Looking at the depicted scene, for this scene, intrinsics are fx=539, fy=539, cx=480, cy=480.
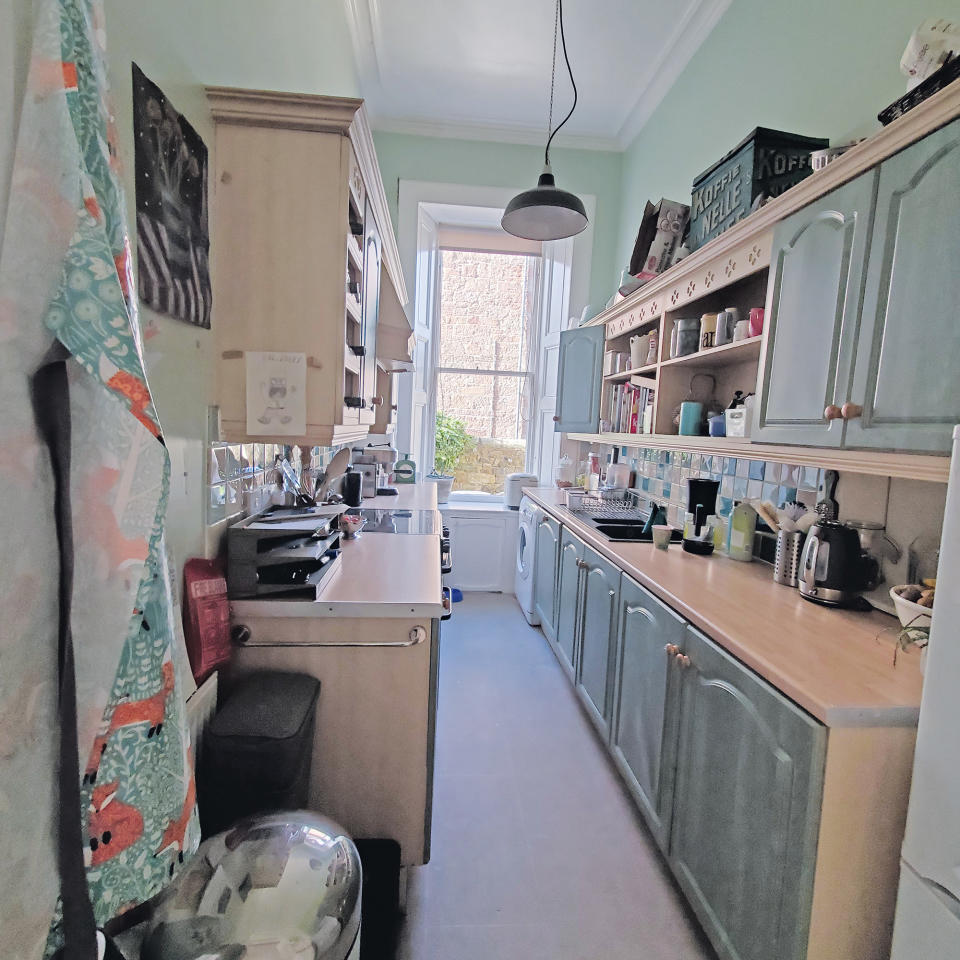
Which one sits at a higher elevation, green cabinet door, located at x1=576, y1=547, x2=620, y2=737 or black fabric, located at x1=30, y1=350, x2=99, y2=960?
black fabric, located at x1=30, y1=350, x2=99, y2=960

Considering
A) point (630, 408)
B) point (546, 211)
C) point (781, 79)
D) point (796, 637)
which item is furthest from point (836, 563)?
point (781, 79)

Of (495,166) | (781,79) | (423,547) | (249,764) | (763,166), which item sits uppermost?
(495,166)

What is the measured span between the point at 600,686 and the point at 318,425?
1606mm

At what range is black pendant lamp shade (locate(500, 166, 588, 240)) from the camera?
248cm

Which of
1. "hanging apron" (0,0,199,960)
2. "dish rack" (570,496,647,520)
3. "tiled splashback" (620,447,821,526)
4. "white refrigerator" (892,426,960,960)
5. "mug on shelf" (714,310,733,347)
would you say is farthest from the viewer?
"dish rack" (570,496,647,520)

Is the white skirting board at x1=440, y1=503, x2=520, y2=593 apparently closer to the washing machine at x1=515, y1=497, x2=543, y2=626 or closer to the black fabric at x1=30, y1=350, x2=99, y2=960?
the washing machine at x1=515, y1=497, x2=543, y2=626

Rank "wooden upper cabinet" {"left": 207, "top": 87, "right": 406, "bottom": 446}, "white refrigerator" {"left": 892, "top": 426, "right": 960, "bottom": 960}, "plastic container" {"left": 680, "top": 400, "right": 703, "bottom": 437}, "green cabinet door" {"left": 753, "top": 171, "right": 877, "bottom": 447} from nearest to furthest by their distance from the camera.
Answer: "white refrigerator" {"left": 892, "top": 426, "right": 960, "bottom": 960}
"green cabinet door" {"left": 753, "top": 171, "right": 877, "bottom": 447}
"wooden upper cabinet" {"left": 207, "top": 87, "right": 406, "bottom": 446}
"plastic container" {"left": 680, "top": 400, "right": 703, "bottom": 437}

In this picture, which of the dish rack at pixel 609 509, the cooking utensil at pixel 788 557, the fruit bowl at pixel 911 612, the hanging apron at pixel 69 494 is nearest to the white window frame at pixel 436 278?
the dish rack at pixel 609 509

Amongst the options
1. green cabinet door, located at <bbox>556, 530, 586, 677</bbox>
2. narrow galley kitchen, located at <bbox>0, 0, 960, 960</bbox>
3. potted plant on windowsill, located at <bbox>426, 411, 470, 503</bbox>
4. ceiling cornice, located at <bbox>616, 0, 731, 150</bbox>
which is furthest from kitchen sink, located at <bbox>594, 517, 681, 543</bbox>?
ceiling cornice, located at <bbox>616, 0, 731, 150</bbox>

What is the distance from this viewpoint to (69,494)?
0.64 m

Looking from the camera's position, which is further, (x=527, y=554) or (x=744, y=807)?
(x=527, y=554)

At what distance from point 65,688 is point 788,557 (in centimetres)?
197

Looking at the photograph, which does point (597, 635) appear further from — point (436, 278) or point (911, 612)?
point (436, 278)

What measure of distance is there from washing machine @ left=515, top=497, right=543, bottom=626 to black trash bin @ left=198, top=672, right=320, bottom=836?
241 centimetres
